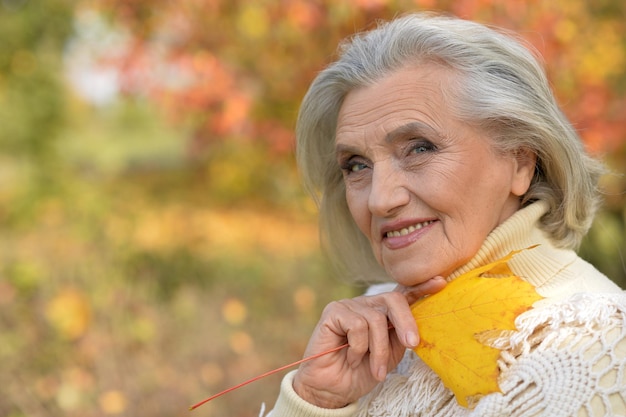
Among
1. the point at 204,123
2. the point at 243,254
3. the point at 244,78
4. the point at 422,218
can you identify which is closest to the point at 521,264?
the point at 422,218

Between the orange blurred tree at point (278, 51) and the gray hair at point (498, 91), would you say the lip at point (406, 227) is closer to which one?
the gray hair at point (498, 91)

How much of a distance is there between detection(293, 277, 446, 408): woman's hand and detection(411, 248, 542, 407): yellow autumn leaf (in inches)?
3.0

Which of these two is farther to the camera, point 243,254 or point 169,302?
point 243,254

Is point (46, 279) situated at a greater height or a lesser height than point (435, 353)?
greater

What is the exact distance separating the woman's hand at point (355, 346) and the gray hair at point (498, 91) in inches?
18.1

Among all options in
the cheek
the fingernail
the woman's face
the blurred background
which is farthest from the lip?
the blurred background

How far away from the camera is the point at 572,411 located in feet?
5.06

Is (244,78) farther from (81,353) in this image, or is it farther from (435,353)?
(435,353)

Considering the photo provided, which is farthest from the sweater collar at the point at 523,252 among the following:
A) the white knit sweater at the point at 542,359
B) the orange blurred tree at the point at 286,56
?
the orange blurred tree at the point at 286,56

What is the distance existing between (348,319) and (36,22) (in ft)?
34.3

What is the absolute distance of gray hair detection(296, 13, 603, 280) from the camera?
195 cm

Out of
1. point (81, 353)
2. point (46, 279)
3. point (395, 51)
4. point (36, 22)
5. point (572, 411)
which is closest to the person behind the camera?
point (572, 411)

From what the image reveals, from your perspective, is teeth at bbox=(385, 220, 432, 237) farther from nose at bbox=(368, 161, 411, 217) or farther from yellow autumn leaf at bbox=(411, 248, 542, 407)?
yellow autumn leaf at bbox=(411, 248, 542, 407)

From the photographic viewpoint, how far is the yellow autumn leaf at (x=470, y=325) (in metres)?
1.66
